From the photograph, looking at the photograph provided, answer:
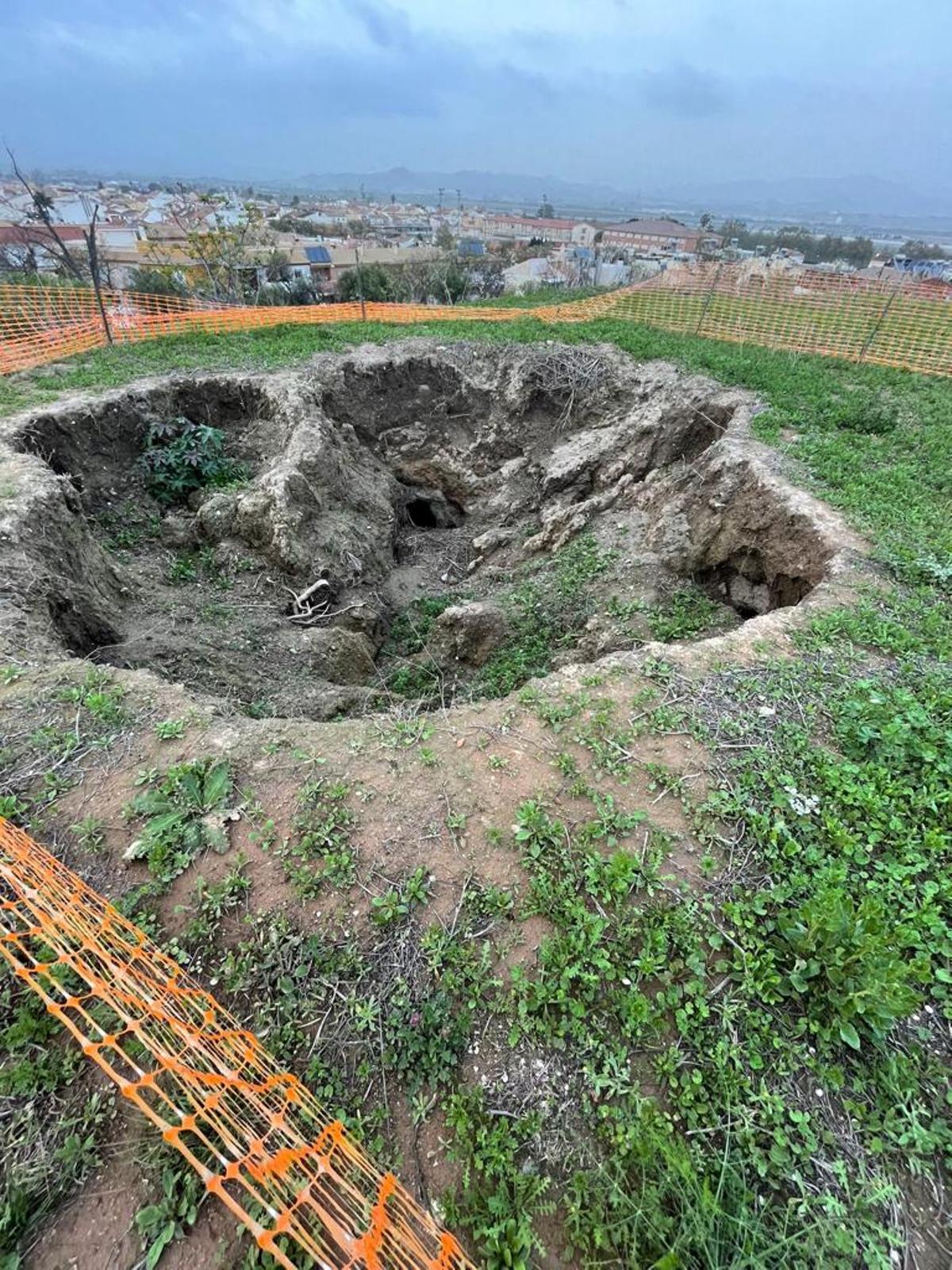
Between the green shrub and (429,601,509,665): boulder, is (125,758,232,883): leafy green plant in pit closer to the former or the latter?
the green shrub

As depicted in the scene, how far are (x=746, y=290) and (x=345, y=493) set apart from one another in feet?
45.9

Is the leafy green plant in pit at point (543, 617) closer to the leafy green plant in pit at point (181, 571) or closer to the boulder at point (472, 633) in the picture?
the boulder at point (472, 633)

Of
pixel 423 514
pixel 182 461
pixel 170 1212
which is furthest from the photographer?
pixel 423 514

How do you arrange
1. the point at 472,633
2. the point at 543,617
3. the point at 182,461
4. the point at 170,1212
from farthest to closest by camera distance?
the point at 182,461, the point at 472,633, the point at 543,617, the point at 170,1212

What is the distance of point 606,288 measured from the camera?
23250 millimetres

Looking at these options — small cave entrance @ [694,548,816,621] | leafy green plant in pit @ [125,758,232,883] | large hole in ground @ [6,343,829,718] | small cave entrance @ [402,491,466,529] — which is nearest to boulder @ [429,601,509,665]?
large hole in ground @ [6,343,829,718]

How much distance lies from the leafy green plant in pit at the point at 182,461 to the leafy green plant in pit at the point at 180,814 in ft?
24.6

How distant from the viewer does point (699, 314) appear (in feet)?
56.0

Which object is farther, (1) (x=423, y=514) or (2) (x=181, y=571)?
(1) (x=423, y=514)

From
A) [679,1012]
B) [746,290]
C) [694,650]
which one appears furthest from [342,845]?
[746,290]

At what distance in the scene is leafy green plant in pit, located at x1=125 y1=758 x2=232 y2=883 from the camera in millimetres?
3752

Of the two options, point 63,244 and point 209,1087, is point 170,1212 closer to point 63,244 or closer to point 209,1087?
point 209,1087

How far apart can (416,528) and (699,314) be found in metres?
10.9

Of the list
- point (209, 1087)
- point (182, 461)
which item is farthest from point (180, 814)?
point (182, 461)
